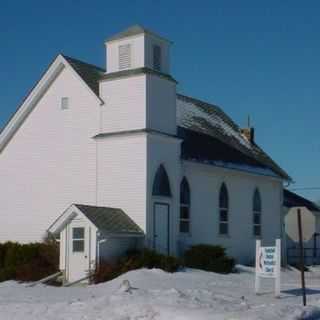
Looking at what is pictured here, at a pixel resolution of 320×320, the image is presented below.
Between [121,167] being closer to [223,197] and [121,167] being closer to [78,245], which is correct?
[78,245]

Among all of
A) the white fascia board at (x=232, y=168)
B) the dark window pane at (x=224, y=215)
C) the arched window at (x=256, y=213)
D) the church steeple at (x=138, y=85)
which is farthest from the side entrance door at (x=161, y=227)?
the arched window at (x=256, y=213)

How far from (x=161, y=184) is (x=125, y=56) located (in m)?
5.28

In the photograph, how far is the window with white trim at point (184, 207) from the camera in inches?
1302

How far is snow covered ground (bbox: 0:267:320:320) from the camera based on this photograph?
17859mm

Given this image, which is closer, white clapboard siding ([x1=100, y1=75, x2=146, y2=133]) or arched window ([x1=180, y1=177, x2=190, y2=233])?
white clapboard siding ([x1=100, y1=75, x2=146, y2=133])

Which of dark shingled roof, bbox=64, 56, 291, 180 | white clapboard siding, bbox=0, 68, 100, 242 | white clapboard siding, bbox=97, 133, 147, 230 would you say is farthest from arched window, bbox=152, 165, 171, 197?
white clapboard siding, bbox=0, 68, 100, 242

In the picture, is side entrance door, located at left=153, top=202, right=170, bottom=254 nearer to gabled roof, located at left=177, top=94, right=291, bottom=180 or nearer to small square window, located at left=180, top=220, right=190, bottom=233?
small square window, located at left=180, top=220, right=190, bottom=233

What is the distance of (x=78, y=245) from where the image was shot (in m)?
29.2

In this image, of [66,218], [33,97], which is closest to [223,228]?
[66,218]

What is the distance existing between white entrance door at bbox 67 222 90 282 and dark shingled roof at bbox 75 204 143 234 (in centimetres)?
54

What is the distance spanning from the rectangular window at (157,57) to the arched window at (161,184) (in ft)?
13.1

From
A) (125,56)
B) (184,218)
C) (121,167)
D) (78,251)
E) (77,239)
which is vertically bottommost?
(78,251)

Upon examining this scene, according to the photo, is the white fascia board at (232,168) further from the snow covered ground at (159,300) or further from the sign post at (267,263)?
the sign post at (267,263)

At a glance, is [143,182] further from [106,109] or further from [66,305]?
[66,305]
